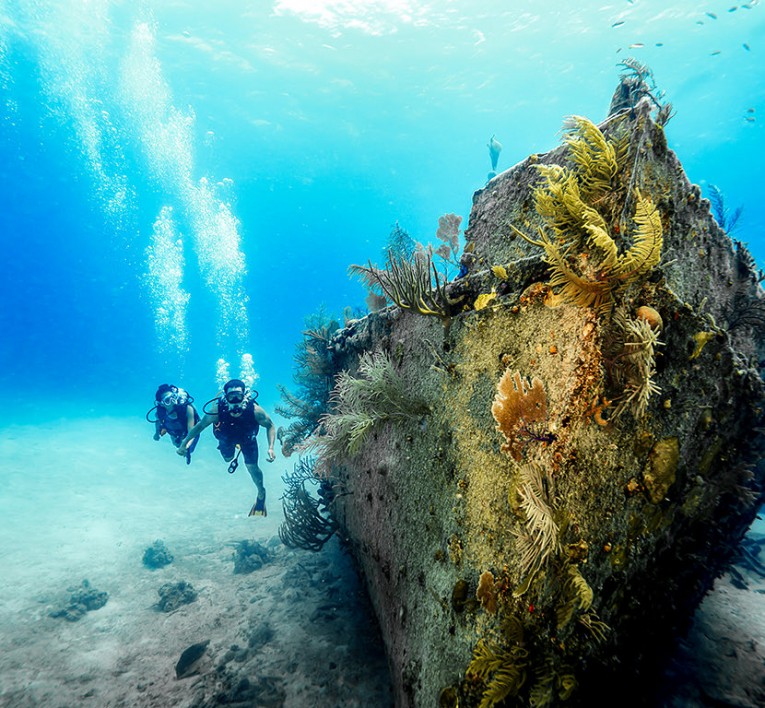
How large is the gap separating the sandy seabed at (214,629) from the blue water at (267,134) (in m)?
7.80

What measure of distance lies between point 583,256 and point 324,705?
16.9 feet

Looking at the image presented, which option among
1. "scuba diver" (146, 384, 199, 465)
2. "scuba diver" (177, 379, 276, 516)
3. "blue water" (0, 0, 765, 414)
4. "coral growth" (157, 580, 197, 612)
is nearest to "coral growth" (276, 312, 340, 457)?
"scuba diver" (177, 379, 276, 516)

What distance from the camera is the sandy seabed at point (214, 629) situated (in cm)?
362

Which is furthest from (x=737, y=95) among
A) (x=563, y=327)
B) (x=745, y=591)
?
(x=563, y=327)

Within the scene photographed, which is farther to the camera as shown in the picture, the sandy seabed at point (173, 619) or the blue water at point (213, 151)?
the blue water at point (213, 151)

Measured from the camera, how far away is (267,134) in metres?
57.0

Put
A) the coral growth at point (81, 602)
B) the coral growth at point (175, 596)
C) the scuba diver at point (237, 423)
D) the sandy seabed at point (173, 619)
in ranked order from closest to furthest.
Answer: the sandy seabed at point (173, 619), the coral growth at point (175, 596), the coral growth at point (81, 602), the scuba diver at point (237, 423)

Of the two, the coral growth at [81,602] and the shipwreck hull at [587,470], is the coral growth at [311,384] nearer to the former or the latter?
the coral growth at [81,602]

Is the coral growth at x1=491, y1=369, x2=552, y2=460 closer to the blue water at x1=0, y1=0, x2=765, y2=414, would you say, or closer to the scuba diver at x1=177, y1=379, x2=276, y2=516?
the scuba diver at x1=177, y1=379, x2=276, y2=516

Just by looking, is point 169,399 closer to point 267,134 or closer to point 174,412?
point 174,412

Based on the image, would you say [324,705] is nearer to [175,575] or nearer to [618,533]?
[618,533]

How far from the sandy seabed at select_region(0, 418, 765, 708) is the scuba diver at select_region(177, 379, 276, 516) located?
109 inches


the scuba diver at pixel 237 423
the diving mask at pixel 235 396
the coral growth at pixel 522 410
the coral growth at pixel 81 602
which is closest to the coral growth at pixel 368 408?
the coral growth at pixel 522 410

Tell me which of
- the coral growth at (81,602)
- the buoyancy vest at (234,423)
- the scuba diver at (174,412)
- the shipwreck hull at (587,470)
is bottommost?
the coral growth at (81,602)
